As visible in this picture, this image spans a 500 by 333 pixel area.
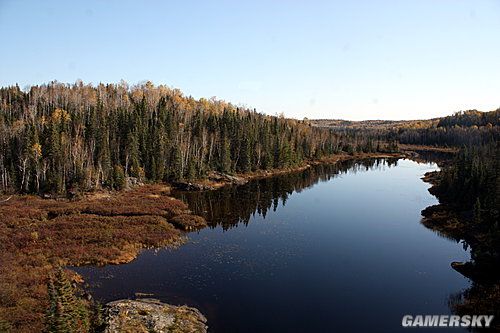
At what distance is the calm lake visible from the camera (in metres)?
29.2

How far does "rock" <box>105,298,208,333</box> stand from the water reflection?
87.8ft

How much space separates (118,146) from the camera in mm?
90125

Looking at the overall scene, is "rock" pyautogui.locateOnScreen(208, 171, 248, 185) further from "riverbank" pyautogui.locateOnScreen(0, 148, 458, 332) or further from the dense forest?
"riverbank" pyautogui.locateOnScreen(0, 148, 458, 332)

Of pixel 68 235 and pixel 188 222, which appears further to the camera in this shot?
pixel 188 222

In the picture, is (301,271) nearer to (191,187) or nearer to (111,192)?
(111,192)

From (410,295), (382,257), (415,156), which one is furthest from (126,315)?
(415,156)

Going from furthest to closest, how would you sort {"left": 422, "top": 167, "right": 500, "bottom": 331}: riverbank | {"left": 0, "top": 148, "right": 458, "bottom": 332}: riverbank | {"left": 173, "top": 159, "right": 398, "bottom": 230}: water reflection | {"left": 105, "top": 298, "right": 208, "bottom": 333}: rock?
1. {"left": 173, "top": 159, "right": 398, "bottom": 230}: water reflection
2. {"left": 422, "top": 167, "right": 500, "bottom": 331}: riverbank
3. {"left": 0, "top": 148, "right": 458, "bottom": 332}: riverbank
4. {"left": 105, "top": 298, "right": 208, "bottom": 333}: rock

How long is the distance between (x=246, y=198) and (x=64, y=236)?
1559 inches

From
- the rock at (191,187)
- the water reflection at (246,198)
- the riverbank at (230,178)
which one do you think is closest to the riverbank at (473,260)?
the water reflection at (246,198)

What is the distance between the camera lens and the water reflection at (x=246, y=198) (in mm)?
63188

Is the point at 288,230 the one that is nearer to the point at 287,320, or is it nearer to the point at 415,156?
the point at 287,320

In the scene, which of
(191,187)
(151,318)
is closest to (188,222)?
(151,318)

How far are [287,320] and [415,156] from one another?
618 feet

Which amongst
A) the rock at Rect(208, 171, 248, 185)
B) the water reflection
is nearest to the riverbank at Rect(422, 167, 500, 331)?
the water reflection
